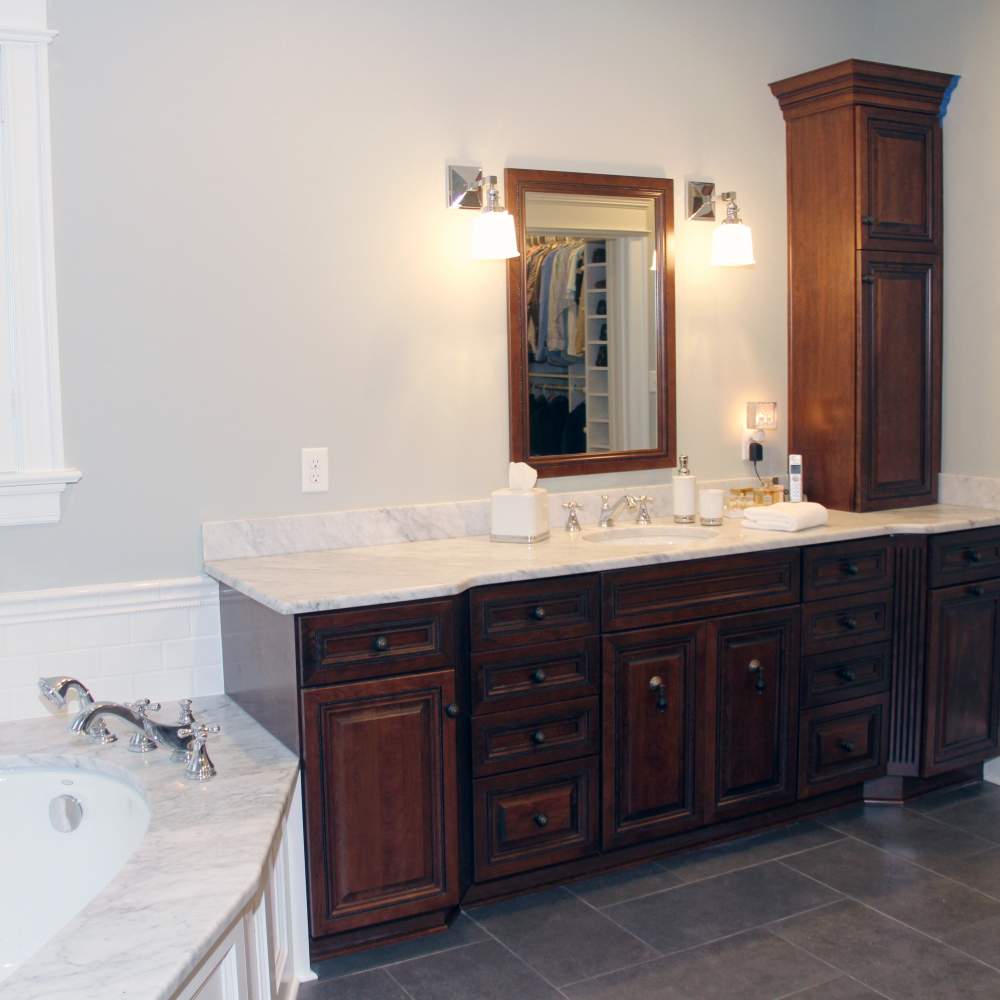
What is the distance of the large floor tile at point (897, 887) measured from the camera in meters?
2.77

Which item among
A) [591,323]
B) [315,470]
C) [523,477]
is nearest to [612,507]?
[523,477]

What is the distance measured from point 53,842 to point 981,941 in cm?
206

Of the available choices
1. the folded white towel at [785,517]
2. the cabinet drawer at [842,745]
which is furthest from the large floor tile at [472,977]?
the folded white towel at [785,517]

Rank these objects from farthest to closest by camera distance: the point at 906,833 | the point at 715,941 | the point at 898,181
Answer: the point at 898,181
the point at 906,833
the point at 715,941

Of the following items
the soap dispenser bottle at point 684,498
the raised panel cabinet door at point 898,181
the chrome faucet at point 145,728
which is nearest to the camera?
the chrome faucet at point 145,728

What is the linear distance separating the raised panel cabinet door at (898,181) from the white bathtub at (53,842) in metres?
2.63

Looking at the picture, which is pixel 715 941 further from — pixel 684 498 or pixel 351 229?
pixel 351 229

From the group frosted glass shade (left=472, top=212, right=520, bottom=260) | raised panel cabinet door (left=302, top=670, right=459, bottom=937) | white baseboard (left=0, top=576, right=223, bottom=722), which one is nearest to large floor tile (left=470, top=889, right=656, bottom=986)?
raised panel cabinet door (left=302, top=670, right=459, bottom=937)

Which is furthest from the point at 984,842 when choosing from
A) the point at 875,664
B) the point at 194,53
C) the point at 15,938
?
the point at 194,53

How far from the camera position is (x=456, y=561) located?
287 centimetres

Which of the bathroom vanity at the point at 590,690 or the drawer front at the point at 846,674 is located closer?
the bathroom vanity at the point at 590,690

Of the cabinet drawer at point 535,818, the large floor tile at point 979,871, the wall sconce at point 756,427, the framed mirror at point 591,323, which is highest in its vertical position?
the framed mirror at point 591,323

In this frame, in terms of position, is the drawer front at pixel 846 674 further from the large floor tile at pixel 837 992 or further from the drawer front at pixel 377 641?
the drawer front at pixel 377 641

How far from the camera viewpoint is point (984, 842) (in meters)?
3.19
